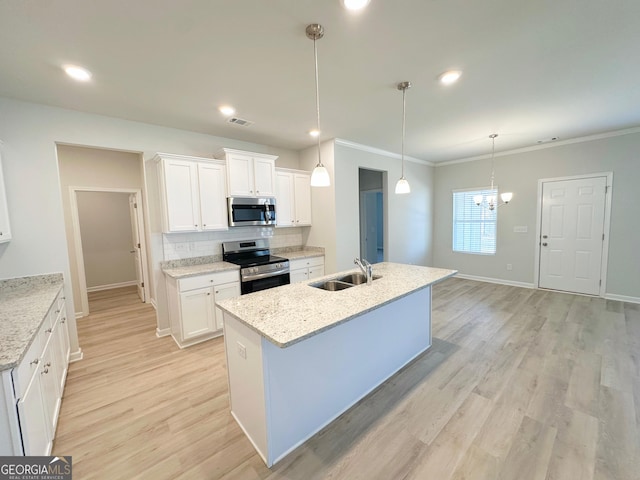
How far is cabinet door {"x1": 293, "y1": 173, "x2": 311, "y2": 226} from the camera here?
174 inches

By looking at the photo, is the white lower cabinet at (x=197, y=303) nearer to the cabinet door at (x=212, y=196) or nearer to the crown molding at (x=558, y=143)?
the cabinet door at (x=212, y=196)

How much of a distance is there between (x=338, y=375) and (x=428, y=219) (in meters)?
5.28

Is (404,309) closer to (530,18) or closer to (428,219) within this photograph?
(530,18)

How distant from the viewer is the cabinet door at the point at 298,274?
13.1 feet

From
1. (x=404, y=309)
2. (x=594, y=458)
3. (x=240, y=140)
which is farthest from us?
(x=240, y=140)

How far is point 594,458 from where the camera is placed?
1.64 metres

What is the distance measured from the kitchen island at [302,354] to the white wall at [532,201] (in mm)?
4206

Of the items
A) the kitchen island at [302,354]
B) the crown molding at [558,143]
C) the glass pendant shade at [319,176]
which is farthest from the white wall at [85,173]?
the crown molding at [558,143]

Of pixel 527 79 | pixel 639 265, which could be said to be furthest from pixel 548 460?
pixel 639 265

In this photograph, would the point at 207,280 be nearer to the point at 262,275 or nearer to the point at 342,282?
the point at 262,275

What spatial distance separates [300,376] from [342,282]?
102cm

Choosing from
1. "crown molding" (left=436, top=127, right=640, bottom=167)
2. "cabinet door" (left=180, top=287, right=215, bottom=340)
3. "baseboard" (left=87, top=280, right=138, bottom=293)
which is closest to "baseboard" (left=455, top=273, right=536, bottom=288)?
"crown molding" (left=436, top=127, right=640, bottom=167)

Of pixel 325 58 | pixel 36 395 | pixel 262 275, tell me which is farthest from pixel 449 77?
pixel 36 395

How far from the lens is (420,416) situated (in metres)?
2.02
